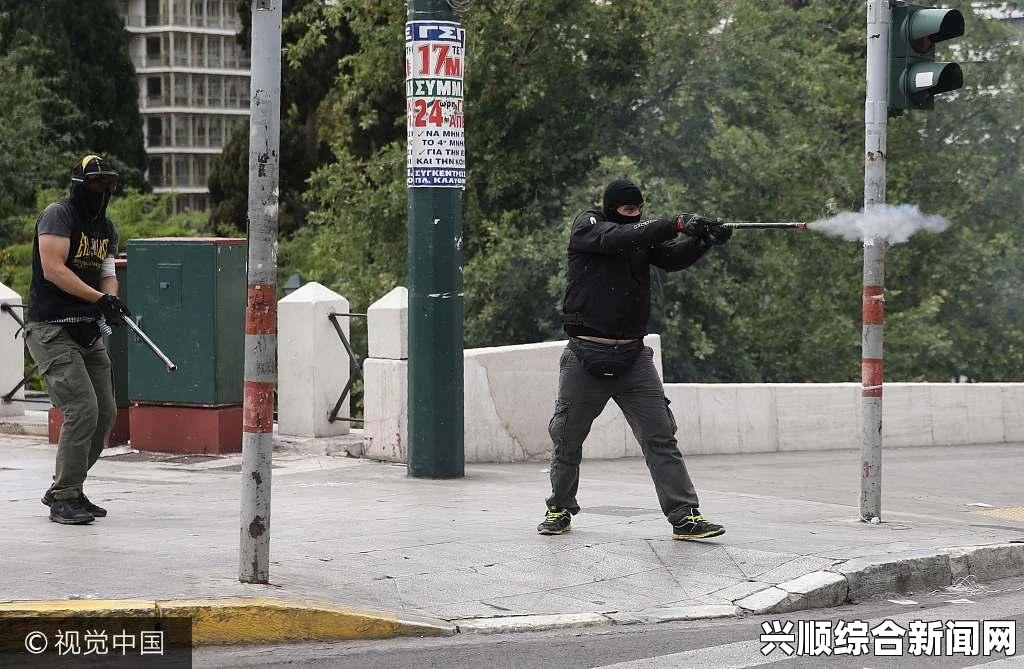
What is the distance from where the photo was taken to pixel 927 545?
789 cm

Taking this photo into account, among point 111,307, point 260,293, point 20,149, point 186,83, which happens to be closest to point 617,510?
point 111,307

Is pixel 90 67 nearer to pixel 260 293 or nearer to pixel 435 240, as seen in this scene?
pixel 435 240

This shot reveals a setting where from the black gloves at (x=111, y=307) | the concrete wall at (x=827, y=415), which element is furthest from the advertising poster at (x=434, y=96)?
the concrete wall at (x=827, y=415)

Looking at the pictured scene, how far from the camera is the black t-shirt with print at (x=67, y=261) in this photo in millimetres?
7762

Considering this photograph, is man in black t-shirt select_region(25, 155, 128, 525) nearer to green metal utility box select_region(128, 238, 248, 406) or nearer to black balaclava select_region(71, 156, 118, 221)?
black balaclava select_region(71, 156, 118, 221)

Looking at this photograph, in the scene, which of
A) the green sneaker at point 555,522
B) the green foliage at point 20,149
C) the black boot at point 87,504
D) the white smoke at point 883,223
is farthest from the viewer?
the green foliage at point 20,149

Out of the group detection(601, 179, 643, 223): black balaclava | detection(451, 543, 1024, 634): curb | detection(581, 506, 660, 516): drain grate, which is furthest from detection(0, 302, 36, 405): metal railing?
detection(451, 543, 1024, 634): curb

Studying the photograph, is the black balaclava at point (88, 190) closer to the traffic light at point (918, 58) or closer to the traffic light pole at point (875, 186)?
the traffic light pole at point (875, 186)

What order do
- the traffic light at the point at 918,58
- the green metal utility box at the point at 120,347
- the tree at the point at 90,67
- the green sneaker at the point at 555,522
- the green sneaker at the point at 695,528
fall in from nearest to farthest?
the green sneaker at the point at 695,528 → the green sneaker at the point at 555,522 → the traffic light at the point at 918,58 → the green metal utility box at the point at 120,347 → the tree at the point at 90,67

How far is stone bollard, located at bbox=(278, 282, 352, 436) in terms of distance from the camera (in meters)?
11.6

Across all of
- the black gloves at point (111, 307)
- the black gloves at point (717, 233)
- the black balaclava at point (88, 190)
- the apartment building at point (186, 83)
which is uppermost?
the apartment building at point (186, 83)

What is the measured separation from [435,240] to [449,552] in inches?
126

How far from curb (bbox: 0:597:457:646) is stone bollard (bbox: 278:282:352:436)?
5.59 metres

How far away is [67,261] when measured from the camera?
306 inches
